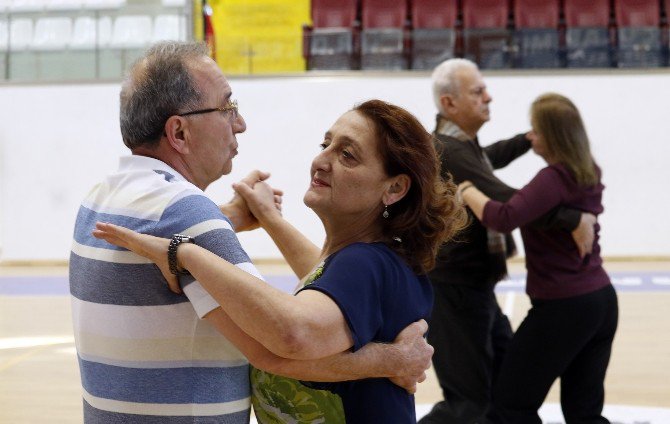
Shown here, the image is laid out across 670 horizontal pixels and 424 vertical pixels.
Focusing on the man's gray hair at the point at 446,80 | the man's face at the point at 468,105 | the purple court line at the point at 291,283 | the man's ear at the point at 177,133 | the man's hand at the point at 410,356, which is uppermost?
the man's gray hair at the point at 446,80

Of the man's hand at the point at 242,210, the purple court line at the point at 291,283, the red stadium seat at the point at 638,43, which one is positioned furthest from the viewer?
the red stadium seat at the point at 638,43

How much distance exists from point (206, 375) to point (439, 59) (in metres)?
9.67

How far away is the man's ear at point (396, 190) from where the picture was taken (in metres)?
1.70

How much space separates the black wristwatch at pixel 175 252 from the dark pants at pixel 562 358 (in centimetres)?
196

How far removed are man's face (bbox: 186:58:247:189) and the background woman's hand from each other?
263 mm

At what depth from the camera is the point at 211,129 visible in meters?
1.68

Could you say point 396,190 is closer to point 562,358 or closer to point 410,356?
point 410,356

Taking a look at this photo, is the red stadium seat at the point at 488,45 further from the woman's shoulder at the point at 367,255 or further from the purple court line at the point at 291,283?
the woman's shoulder at the point at 367,255

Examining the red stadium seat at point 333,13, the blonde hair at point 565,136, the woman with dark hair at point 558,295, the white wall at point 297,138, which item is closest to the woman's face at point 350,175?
the woman with dark hair at point 558,295

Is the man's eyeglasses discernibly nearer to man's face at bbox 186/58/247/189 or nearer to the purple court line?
man's face at bbox 186/58/247/189

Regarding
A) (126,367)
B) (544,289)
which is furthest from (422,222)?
(544,289)

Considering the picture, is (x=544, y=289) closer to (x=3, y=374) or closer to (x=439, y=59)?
(x=3, y=374)

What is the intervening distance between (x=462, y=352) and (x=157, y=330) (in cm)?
203

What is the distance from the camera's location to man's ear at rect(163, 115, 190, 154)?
1636 mm
